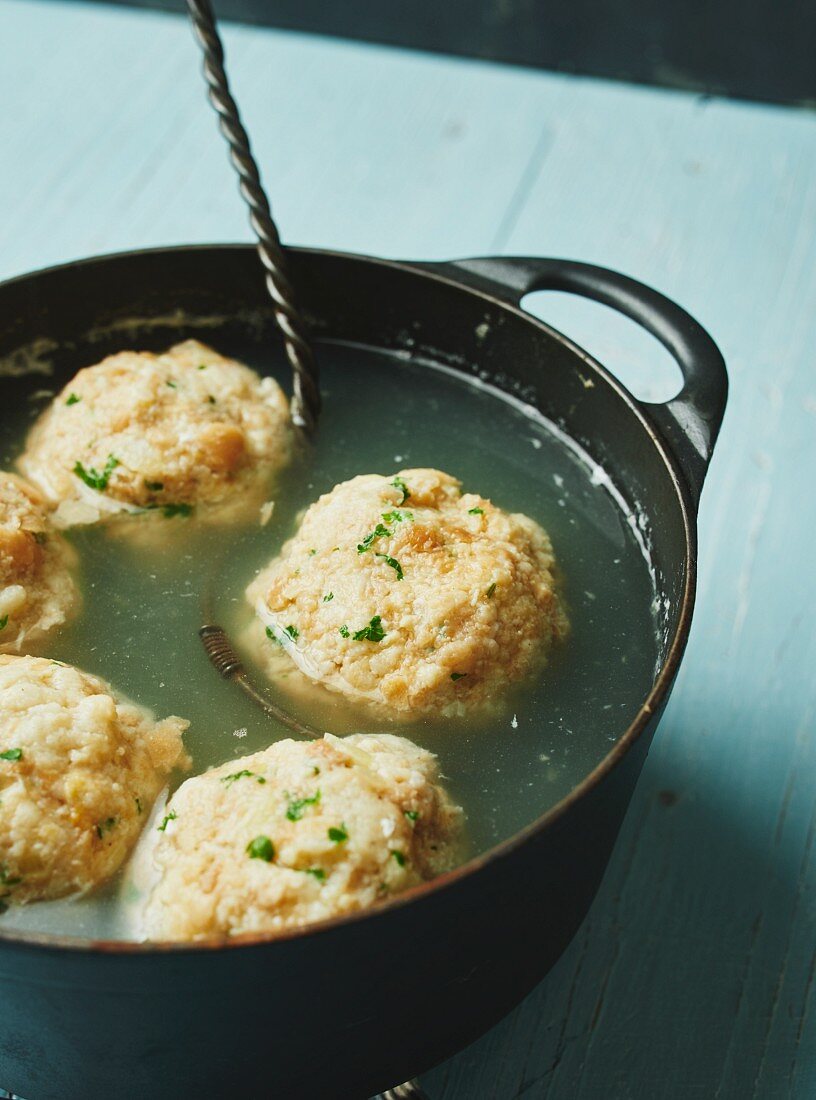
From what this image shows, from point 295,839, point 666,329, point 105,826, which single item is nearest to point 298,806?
point 295,839

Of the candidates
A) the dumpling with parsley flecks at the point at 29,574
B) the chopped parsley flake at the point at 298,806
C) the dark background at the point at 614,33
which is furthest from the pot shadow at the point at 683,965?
the dark background at the point at 614,33

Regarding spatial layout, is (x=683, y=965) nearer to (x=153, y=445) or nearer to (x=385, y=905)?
(x=385, y=905)

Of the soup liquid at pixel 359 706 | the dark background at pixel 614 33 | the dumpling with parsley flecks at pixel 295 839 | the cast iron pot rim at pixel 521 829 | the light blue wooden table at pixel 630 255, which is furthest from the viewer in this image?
the dark background at pixel 614 33

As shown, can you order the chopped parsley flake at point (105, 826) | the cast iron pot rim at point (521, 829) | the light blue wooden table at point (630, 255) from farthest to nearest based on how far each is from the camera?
the light blue wooden table at point (630, 255) < the chopped parsley flake at point (105, 826) < the cast iron pot rim at point (521, 829)

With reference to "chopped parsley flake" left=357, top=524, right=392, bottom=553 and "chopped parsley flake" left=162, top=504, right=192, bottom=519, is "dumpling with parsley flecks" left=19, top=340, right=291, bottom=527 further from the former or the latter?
"chopped parsley flake" left=357, top=524, right=392, bottom=553

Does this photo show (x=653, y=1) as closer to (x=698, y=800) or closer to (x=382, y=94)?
(x=382, y=94)

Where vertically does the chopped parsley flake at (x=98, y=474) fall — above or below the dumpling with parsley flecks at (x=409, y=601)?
above

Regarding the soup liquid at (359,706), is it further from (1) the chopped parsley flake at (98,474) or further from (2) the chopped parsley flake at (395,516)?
(2) the chopped parsley flake at (395,516)

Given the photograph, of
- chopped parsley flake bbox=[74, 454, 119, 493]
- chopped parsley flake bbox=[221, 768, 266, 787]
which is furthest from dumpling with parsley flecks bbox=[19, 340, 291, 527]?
chopped parsley flake bbox=[221, 768, 266, 787]
